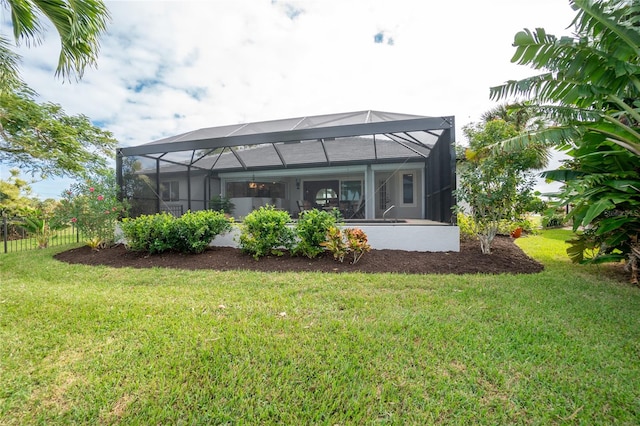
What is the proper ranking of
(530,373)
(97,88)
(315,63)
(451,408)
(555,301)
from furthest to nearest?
1. (315,63)
2. (97,88)
3. (555,301)
4. (530,373)
5. (451,408)

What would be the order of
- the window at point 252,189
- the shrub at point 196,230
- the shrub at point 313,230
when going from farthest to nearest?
the window at point 252,189, the shrub at point 196,230, the shrub at point 313,230

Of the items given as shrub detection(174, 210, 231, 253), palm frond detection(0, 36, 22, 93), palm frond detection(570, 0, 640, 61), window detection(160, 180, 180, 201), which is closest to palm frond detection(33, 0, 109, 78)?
palm frond detection(0, 36, 22, 93)

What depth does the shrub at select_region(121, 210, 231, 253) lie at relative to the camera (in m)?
6.16

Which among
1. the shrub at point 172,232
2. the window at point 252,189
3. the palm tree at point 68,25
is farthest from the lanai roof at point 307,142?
the palm tree at point 68,25

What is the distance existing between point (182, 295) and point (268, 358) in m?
2.24

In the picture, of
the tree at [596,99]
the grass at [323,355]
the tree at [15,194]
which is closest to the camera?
the grass at [323,355]

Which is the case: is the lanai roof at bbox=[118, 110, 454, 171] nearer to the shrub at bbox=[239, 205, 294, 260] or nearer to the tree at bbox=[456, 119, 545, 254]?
the tree at bbox=[456, 119, 545, 254]

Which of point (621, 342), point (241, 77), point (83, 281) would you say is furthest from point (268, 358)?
point (241, 77)

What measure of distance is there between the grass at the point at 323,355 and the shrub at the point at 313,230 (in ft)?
5.69

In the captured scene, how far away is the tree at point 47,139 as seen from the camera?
8.99 meters

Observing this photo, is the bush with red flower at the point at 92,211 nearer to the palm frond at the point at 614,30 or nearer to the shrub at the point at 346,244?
the shrub at the point at 346,244

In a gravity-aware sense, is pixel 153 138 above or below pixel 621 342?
above

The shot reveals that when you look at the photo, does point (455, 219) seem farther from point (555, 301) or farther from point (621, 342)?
point (621, 342)

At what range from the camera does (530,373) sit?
6.93 feet
